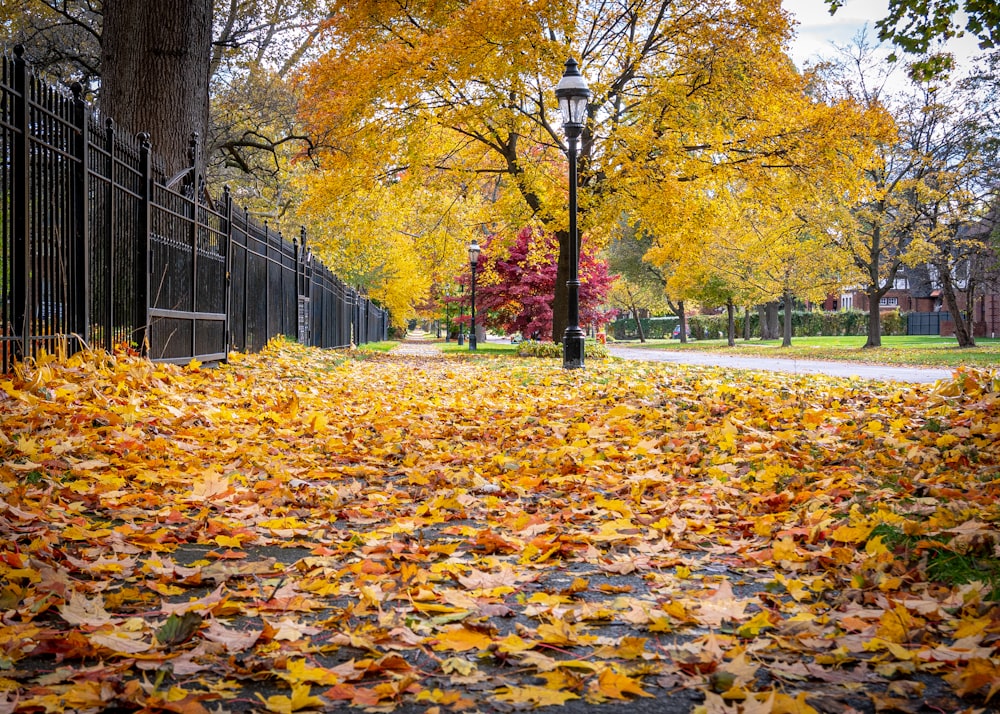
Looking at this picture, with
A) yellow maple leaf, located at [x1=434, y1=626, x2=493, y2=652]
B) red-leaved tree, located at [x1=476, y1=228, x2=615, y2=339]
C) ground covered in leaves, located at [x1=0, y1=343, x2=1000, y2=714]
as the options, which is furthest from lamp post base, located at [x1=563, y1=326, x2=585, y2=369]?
red-leaved tree, located at [x1=476, y1=228, x2=615, y2=339]

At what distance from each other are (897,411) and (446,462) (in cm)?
385

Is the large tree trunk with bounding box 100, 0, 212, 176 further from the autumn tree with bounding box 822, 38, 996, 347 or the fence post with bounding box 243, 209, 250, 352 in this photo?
the autumn tree with bounding box 822, 38, 996, 347

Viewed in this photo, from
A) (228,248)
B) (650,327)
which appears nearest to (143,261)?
(228,248)

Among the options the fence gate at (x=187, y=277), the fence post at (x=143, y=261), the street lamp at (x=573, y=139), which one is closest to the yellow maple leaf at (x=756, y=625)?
the fence post at (x=143, y=261)

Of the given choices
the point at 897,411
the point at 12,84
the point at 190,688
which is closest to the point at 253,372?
the point at 12,84

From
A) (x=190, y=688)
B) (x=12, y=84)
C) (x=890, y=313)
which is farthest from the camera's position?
(x=890, y=313)

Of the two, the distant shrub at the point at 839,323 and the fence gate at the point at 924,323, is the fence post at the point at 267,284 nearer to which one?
the distant shrub at the point at 839,323

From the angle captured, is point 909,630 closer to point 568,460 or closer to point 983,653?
point 983,653

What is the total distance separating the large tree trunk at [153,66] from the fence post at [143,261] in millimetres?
2285

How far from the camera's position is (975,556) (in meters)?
3.54

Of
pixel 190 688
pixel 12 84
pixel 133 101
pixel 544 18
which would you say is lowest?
pixel 190 688

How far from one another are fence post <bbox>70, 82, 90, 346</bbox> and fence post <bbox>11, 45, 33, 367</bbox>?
3.42ft

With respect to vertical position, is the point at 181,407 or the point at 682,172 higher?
the point at 682,172

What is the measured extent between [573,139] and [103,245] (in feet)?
26.4
